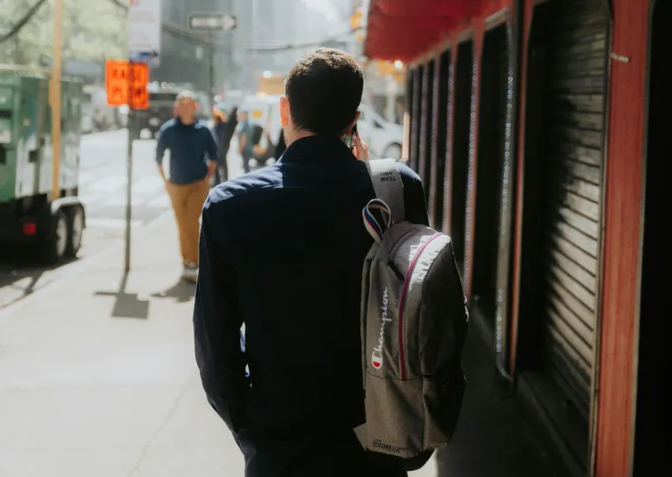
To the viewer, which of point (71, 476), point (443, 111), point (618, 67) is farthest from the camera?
point (443, 111)

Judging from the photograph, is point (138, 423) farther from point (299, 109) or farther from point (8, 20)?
point (8, 20)

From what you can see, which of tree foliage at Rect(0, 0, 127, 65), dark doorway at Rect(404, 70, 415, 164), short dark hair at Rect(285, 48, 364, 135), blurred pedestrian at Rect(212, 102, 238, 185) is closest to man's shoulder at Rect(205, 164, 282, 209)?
short dark hair at Rect(285, 48, 364, 135)

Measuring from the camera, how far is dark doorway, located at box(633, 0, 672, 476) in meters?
3.40

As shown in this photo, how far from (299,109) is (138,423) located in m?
3.68

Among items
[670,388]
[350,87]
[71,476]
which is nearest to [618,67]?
[670,388]

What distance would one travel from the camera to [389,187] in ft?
7.43

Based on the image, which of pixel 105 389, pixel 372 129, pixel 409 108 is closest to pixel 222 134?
pixel 409 108

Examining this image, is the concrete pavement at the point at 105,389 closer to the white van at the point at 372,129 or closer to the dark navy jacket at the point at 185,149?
the dark navy jacket at the point at 185,149

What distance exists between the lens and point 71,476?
4.79 meters

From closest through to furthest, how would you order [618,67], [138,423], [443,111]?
[618,67]
[138,423]
[443,111]

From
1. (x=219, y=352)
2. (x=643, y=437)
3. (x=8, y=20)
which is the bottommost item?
(x=643, y=437)

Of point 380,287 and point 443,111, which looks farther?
point 443,111

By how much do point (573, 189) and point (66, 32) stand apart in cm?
1364

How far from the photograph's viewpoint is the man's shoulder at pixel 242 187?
88.4 inches
